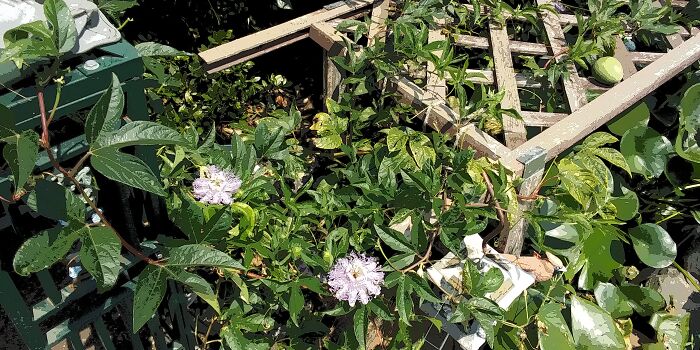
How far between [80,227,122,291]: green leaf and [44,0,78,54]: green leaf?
0.94ft

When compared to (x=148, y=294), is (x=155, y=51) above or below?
above

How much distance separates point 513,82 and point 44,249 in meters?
1.42

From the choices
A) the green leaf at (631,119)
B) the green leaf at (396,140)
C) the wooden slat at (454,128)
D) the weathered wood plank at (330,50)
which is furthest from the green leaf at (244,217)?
the green leaf at (631,119)

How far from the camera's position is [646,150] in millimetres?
2080

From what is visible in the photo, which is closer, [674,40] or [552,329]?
[552,329]

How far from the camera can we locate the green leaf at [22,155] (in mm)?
868

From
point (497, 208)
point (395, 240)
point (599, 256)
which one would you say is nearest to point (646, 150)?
point (599, 256)

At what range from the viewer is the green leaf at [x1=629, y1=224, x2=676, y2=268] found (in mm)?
2043

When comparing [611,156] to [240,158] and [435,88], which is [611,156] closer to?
[435,88]

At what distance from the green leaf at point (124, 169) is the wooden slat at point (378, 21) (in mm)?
1132

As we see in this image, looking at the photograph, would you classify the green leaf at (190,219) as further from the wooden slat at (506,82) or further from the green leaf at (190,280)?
the wooden slat at (506,82)

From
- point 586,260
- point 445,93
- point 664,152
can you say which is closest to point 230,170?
point 445,93

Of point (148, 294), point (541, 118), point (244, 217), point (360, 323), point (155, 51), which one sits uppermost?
point (155, 51)

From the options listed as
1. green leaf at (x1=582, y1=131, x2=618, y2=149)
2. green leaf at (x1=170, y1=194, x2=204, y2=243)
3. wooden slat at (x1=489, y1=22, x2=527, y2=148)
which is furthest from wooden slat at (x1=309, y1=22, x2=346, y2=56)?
green leaf at (x1=170, y1=194, x2=204, y2=243)
